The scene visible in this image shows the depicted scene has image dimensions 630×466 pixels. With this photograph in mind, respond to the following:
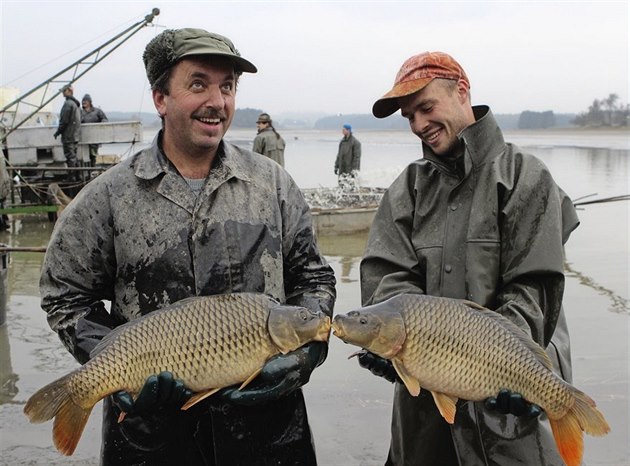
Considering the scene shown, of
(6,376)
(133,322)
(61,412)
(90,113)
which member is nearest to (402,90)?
(133,322)

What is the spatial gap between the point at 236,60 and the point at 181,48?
221 mm

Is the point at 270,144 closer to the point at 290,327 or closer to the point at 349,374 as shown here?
the point at 349,374

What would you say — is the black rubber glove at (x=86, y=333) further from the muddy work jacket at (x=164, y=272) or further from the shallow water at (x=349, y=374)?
the shallow water at (x=349, y=374)

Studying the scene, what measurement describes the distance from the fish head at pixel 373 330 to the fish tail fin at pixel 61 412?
980 mm

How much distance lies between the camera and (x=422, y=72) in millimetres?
3109

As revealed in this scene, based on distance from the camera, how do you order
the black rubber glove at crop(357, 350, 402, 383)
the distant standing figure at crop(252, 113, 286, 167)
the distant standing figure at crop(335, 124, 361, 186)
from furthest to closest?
the distant standing figure at crop(335, 124, 361, 186)
the distant standing figure at crop(252, 113, 286, 167)
the black rubber glove at crop(357, 350, 402, 383)

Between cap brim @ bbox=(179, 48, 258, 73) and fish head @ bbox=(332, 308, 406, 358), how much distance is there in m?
1.09

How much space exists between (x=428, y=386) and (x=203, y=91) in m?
1.46

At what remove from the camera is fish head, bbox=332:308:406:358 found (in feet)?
8.80

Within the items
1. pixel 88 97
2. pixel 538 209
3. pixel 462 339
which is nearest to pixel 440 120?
pixel 538 209

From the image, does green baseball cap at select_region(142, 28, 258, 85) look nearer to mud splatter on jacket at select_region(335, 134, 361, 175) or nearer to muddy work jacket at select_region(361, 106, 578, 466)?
muddy work jacket at select_region(361, 106, 578, 466)

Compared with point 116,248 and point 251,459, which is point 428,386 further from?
→ point 116,248

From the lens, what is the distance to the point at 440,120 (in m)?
3.15

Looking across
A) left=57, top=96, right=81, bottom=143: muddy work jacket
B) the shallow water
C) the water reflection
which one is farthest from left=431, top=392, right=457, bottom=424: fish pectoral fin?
left=57, top=96, right=81, bottom=143: muddy work jacket
